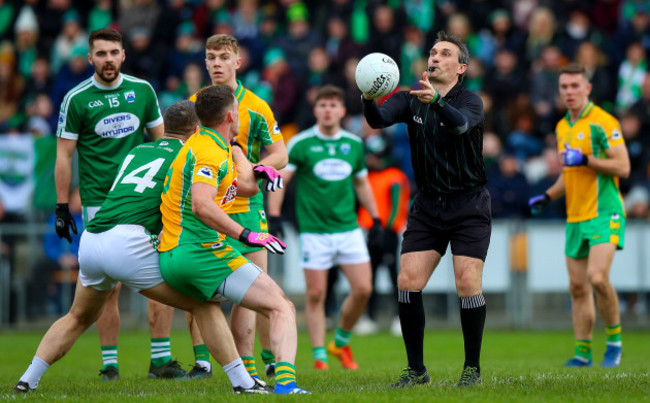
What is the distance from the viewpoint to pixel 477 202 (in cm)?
778

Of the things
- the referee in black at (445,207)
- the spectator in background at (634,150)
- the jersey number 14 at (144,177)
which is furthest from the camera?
the spectator in background at (634,150)

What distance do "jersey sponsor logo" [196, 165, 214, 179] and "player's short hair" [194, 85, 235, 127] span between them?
1.40 ft

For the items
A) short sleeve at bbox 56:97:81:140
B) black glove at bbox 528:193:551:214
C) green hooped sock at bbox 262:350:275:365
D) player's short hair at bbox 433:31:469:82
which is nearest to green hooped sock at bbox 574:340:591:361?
black glove at bbox 528:193:551:214

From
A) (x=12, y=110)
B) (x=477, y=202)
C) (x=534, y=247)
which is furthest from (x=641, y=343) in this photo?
(x=12, y=110)

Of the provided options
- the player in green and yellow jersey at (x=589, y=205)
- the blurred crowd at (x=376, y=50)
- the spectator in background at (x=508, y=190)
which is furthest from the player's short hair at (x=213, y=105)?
the spectator in background at (x=508, y=190)

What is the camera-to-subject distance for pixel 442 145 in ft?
25.5

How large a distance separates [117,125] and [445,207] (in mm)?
3230

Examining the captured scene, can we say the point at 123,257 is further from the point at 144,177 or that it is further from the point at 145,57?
the point at 145,57

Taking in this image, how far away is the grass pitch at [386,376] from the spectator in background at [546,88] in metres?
4.62

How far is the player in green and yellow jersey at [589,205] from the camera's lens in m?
10.2

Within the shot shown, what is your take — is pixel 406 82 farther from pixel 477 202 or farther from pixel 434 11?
pixel 477 202

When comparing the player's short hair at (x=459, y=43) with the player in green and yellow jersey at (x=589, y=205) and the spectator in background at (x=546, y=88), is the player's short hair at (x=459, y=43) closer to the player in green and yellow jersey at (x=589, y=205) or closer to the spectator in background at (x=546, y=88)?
the player in green and yellow jersey at (x=589, y=205)

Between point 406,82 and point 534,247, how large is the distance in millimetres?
4347

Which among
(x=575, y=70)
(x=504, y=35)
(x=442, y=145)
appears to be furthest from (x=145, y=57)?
(x=442, y=145)
